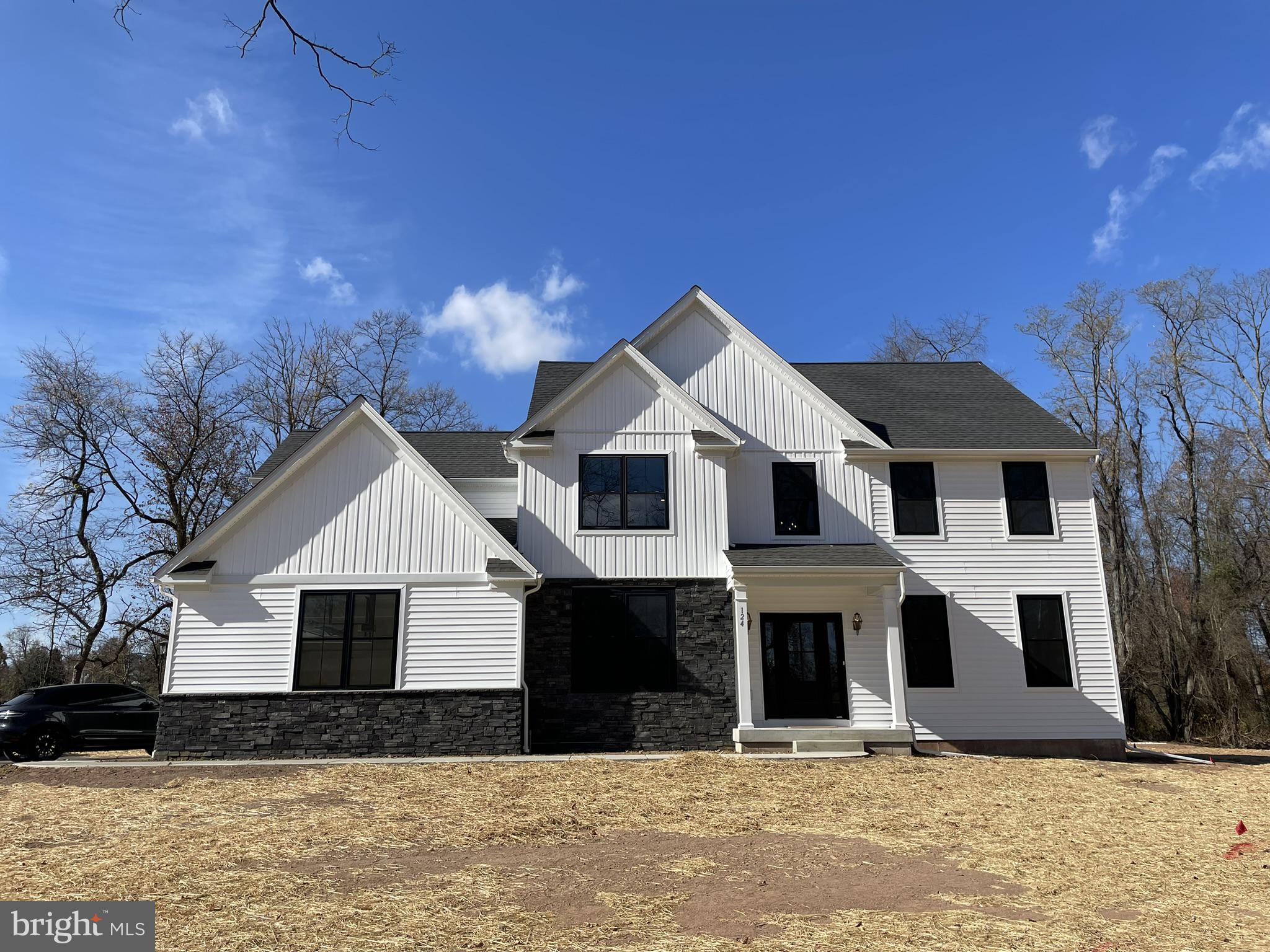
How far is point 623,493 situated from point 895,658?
5.84 metres

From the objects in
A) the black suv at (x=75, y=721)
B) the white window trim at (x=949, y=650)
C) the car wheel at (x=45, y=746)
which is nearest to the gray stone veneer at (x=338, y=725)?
the black suv at (x=75, y=721)

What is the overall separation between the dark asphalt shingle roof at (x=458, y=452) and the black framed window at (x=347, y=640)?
4.20 meters

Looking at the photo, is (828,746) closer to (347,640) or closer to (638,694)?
(638,694)

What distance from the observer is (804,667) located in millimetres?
15891

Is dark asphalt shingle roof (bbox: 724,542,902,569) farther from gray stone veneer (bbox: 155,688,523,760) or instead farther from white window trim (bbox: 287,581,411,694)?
white window trim (bbox: 287,581,411,694)

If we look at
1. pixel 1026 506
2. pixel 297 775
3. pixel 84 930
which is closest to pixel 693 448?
pixel 1026 506

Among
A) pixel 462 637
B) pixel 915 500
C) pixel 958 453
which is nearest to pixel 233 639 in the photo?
pixel 462 637

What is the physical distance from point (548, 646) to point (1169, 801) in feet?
31.4

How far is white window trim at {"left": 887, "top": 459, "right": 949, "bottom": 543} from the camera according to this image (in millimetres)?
16672

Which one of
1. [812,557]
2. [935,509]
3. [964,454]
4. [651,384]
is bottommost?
[812,557]

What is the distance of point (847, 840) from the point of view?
26.3 feet

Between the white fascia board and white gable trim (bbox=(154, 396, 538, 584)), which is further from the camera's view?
the white fascia board

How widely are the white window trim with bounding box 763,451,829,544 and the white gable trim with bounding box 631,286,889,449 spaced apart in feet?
3.09
